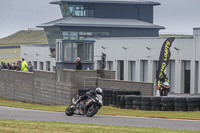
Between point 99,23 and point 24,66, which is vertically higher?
point 99,23

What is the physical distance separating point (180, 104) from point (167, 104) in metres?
0.70

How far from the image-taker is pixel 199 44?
4153 cm

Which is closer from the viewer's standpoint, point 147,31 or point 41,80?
point 41,80

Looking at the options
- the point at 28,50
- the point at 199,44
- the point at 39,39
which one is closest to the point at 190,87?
the point at 199,44

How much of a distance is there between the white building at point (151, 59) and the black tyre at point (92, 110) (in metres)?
17.6

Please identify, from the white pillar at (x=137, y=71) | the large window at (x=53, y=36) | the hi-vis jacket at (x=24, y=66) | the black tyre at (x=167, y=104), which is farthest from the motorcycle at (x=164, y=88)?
the large window at (x=53, y=36)

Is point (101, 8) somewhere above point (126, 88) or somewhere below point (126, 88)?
above

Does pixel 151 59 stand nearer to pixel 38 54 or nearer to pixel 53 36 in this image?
pixel 53 36

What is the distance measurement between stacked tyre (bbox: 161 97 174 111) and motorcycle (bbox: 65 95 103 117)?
15.3 feet

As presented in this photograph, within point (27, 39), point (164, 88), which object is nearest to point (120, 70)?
point (164, 88)

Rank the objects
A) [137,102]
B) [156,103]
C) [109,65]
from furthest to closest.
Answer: [109,65] → [137,102] → [156,103]

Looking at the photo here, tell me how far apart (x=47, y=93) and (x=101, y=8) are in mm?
38592

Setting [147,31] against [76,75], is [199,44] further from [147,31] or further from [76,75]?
[147,31]

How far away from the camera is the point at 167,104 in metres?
24.9
